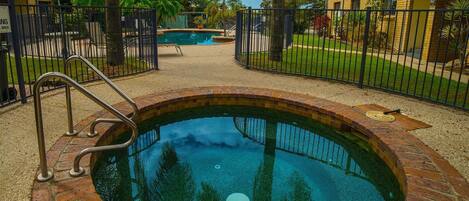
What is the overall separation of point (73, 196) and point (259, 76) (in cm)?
544

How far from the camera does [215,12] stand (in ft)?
78.0

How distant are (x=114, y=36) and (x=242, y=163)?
16.7 feet

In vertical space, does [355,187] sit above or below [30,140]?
below

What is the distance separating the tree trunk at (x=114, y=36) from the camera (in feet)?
24.6

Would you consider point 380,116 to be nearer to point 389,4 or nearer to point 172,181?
point 172,181

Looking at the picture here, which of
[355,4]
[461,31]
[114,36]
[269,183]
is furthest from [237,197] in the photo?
[355,4]

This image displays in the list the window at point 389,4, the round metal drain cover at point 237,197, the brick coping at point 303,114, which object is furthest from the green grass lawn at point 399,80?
the window at point 389,4

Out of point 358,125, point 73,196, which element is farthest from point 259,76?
point 73,196

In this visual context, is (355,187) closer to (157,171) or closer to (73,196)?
(157,171)

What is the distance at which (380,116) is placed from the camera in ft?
15.3

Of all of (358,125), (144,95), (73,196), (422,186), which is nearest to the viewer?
(73,196)

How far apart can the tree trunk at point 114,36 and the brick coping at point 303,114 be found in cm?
273

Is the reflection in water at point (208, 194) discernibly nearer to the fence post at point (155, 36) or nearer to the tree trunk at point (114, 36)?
the fence post at point (155, 36)

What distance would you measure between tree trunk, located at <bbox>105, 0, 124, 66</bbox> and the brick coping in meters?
2.73
